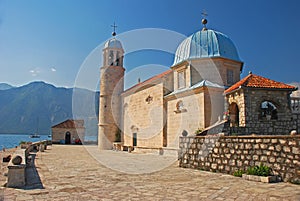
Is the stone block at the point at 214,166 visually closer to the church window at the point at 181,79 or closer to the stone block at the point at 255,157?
the stone block at the point at 255,157

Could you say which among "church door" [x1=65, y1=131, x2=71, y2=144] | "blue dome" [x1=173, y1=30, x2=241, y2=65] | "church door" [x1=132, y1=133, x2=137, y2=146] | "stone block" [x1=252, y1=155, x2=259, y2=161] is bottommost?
"church door" [x1=65, y1=131, x2=71, y2=144]

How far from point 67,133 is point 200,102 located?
31508 mm

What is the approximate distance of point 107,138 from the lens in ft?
96.1

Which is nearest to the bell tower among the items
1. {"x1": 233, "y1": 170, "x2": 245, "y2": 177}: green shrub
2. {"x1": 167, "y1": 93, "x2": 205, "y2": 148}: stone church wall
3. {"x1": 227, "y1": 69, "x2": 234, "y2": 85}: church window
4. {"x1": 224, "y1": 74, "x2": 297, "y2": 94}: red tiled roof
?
{"x1": 167, "y1": 93, "x2": 205, "y2": 148}: stone church wall

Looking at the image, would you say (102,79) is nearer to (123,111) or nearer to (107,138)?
(123,111)

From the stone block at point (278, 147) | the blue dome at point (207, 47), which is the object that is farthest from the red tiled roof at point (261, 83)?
the stone block at point (278, 147)

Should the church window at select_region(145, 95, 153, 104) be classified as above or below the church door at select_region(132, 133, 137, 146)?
above

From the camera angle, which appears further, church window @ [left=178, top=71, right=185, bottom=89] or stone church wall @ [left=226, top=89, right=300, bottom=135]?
church window @ [left=178, top=71, right=185, bottom=89]

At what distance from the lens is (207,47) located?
1861 cm

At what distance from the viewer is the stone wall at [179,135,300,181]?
6461mm

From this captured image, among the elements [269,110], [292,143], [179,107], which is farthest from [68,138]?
[292,143]

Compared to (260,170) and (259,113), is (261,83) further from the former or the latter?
(260,170)

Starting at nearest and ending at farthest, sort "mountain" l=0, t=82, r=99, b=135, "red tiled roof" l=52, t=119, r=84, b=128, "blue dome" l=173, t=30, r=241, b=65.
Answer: "blue dome" l=173, t=30, r=241, b=65 < "red tiled roof" l=52, t=119, r=84, b=128 < "mountain" l=0, t=82, r=99, b=135

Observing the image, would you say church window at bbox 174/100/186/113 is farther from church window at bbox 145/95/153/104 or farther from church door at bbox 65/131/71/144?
church door at bbox 65/131/71/144
